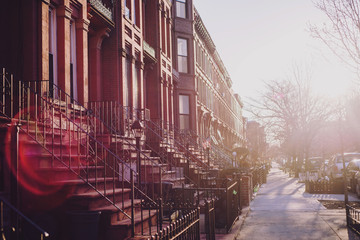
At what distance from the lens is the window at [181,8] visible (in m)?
27.4

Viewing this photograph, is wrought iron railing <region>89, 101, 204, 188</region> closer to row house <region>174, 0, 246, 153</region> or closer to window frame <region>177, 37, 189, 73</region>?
row house <region>174, 0, 246, 153</region>

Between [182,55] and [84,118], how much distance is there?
16.4 meters

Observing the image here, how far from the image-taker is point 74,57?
12.0 meters

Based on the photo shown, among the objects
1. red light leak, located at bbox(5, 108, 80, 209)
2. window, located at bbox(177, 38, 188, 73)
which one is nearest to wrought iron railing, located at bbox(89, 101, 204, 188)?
red light leak, located at bbox(5, 108, 80, 209)

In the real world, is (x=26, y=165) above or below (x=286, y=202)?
above

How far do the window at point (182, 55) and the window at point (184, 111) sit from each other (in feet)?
5.92

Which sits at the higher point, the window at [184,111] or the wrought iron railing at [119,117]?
the window at [184,111]

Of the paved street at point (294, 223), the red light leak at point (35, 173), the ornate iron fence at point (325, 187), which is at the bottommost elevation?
the paved street at point (294, 223)

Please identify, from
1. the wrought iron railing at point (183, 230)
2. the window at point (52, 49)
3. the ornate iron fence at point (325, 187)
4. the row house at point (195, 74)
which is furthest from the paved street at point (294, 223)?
the row house at point (195, 74)

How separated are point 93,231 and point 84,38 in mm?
6909

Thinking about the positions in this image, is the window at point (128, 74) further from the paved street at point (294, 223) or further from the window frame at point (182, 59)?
the window frame at point (182, 59)

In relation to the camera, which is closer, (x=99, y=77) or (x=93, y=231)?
(x=93, y=231)

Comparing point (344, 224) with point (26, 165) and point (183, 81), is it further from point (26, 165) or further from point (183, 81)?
point (183, 81)

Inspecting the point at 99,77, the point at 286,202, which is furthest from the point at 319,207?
the point at 99,77
